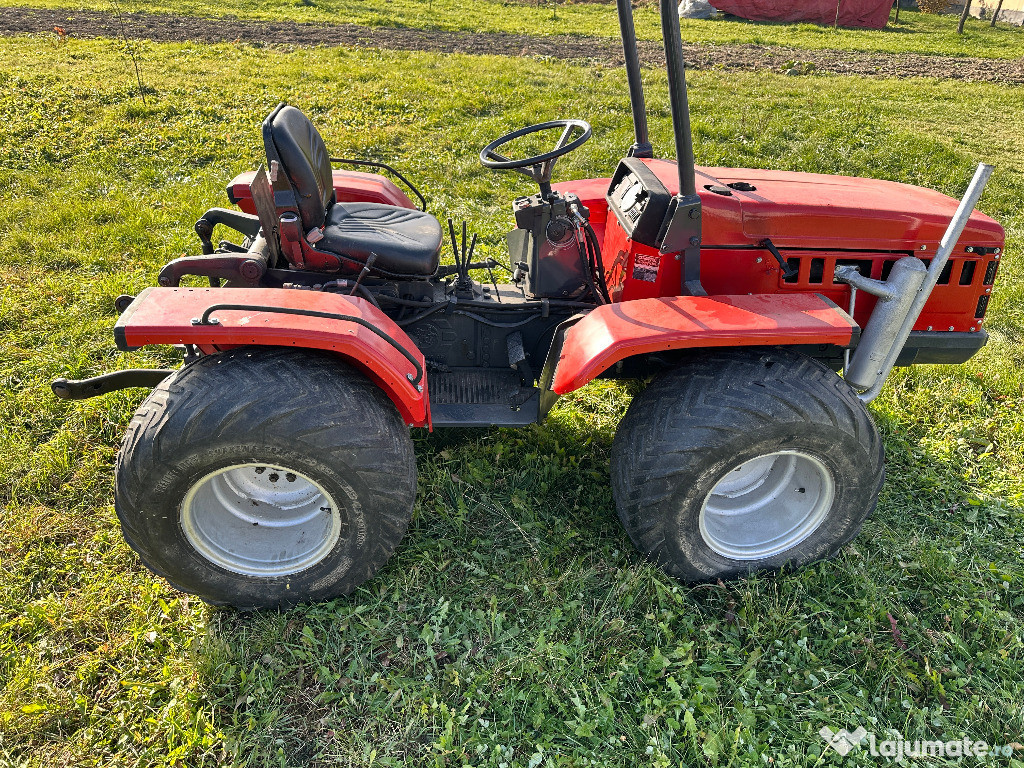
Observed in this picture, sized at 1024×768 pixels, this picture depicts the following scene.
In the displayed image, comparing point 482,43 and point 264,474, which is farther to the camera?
point 482,43

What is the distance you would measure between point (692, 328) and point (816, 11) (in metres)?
21.3

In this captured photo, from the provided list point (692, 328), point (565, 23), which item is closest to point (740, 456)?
point (692, 328)

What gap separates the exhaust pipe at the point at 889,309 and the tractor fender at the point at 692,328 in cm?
25

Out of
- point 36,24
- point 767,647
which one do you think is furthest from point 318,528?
point 36,24

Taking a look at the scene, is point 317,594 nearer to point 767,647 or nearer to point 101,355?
Result: point 767,647

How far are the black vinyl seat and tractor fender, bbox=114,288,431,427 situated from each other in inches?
16.1

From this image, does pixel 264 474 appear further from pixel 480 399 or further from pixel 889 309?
pixel 889 309

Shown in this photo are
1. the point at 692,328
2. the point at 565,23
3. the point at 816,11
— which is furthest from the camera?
the point at 816,11

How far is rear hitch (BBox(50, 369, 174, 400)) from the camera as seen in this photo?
2.72 metres

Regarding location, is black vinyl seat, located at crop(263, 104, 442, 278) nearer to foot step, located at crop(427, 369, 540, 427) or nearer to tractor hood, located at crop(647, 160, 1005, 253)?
foot step, located at crop(427, 369, 540, 427)

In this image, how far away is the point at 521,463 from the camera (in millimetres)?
3322

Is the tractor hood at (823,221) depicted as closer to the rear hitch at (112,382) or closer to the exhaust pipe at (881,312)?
the exhaust pipe at (881,312)

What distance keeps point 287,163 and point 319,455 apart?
120cm

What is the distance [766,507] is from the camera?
9.39ft
